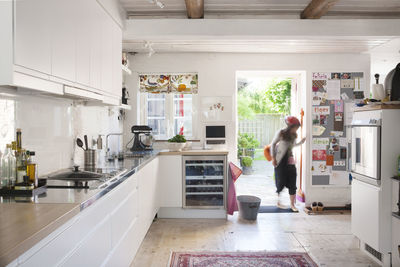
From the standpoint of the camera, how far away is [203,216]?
4.20 metres

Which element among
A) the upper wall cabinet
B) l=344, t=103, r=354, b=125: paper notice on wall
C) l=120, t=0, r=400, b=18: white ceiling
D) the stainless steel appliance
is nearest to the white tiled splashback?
the upper wall cabinet

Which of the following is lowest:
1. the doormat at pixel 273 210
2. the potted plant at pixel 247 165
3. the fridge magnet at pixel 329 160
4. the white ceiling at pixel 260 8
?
the doormat at pixel 273 210

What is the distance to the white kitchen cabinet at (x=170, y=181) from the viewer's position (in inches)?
163

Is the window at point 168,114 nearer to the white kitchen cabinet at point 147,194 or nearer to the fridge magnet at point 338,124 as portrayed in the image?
the white kitchen cabinet at point 147,194

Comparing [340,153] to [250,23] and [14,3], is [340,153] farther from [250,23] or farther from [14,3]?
[14,3]

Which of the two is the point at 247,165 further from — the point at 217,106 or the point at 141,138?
the point at 141,138

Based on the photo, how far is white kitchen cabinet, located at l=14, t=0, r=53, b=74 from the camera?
4.66 ft

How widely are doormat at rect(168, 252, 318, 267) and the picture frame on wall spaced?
2.36 metres

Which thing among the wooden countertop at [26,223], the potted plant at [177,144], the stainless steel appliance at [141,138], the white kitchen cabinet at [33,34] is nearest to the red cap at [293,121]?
the potted plant at [177,144]

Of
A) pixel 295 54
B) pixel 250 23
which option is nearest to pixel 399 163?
pixel 250 23

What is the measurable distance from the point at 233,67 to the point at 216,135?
1103 millimetres

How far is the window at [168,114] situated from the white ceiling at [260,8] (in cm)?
169

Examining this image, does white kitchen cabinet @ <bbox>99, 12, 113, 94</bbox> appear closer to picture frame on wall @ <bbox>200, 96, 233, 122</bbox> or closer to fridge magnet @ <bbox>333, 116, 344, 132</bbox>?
picture frame on wall @ <bbox>200, 96, 233, 122</bbox>

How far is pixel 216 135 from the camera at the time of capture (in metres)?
4.80
